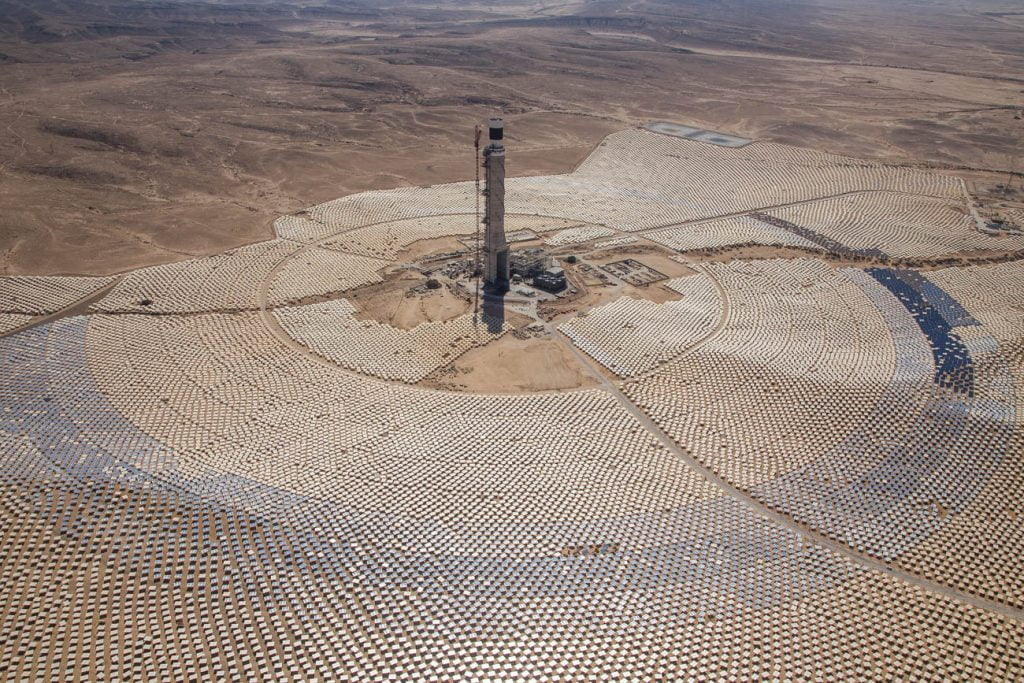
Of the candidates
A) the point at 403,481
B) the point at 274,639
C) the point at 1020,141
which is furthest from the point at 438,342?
the point at 1020,141

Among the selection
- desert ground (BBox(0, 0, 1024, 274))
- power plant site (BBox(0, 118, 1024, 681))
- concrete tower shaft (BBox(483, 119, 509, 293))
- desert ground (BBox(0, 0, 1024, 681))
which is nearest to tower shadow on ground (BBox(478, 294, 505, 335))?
desert ground (BBox(0, 0, 1024, 681))

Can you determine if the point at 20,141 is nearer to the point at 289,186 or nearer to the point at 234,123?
the point at 234,123

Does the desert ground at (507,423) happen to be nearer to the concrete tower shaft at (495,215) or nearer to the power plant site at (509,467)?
the power plant site at (509,467)

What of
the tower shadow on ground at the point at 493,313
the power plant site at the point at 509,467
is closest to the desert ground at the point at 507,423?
the power plant site at the point at 509,467

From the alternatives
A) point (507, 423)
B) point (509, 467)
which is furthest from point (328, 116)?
point (509, 467)

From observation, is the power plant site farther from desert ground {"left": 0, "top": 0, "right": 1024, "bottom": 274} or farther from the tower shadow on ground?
desert ground {"left": 0, "top": 0, "right": 1024, "bottom": 274}

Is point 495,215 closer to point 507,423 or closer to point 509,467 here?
point 507,423
